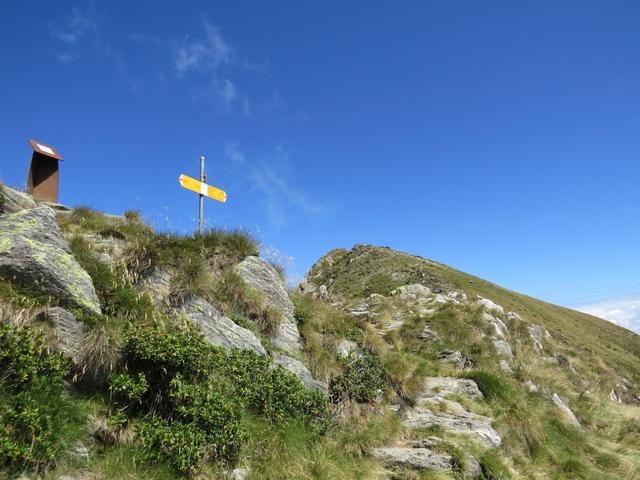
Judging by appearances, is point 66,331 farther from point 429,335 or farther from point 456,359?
point 429,335

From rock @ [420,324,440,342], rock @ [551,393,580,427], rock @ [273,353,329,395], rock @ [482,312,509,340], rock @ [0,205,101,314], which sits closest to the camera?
rock @ [0,205,101,314]

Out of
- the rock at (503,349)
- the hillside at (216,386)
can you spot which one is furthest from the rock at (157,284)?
the rock at (503,349)

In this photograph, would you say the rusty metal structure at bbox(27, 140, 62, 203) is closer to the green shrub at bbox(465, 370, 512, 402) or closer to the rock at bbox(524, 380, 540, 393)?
the green shrub at bbox(465, 370, 512, 402)

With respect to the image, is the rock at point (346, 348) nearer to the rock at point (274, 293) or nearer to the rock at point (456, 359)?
the rock at point (274, 293)

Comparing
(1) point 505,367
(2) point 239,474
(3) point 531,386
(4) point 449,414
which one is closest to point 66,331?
(2) point 239,474

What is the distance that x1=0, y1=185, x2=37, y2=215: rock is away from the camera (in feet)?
29.3

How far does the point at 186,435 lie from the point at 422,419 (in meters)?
6.97

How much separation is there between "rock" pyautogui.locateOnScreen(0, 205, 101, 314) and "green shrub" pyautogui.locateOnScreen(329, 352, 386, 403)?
6033mm

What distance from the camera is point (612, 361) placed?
45344 millimetres

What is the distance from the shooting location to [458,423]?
11086 mm

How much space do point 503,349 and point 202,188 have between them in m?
14.9

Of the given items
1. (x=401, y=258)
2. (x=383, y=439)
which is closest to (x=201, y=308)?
(x=383, y=439)

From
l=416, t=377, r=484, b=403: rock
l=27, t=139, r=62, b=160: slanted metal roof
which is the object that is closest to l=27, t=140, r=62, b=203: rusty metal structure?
l=27, t=139, r=62, b=160: slanted metal roof

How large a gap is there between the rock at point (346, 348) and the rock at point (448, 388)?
7.68 ft
